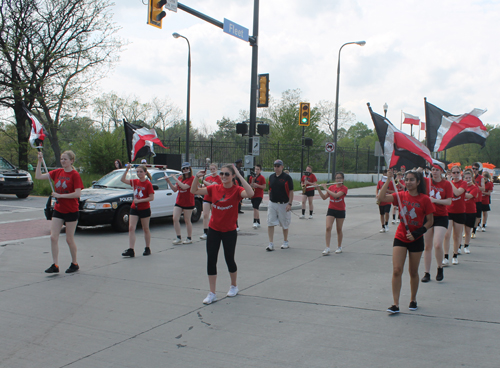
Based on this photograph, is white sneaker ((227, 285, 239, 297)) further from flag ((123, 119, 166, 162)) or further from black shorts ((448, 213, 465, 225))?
flag ((123, 119, 166, 162))

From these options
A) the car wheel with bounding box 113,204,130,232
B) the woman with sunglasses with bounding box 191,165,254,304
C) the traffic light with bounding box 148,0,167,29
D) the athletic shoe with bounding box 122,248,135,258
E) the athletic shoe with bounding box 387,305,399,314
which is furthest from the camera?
the traffic light with bounding box 148,0,167,29

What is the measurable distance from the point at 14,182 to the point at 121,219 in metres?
10.4

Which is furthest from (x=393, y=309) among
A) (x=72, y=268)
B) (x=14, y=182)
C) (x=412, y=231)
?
(x=14, y=182)

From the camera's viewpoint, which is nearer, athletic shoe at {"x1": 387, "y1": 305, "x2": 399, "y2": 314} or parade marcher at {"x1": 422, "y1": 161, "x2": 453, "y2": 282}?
athletic shoe at {"x1": 387, "y1": 305, "x2": 399, "y2": 314}

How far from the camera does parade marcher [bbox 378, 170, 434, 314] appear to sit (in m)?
5.16

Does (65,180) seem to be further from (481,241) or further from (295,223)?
(481,241)

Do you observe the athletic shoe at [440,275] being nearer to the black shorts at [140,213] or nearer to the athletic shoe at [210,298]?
the athletic shoe at [210,298]

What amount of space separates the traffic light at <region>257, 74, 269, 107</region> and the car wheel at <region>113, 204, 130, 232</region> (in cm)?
751

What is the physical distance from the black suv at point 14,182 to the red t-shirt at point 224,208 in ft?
52.9

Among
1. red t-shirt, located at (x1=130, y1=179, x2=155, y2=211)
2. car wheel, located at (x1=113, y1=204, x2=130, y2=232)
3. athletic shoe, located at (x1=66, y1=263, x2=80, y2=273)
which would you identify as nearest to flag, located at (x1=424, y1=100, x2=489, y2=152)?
red t-shirt, located at (x1=130, y1=179, x2=155, y2=211)

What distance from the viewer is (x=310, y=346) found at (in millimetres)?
4227

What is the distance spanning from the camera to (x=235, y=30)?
14922 mm

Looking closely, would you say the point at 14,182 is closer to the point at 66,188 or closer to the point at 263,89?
the point at 263,89

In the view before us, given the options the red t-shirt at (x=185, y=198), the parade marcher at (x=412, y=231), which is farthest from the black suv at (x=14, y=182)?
the parade marcher at (x=412, y=231)
